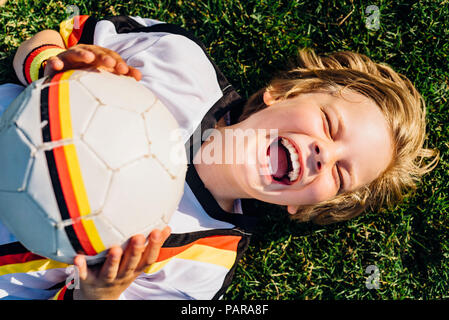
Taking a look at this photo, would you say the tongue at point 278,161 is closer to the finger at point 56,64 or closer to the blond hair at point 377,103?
the blond hair at point 377,103

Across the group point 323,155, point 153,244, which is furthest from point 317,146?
point 153,244

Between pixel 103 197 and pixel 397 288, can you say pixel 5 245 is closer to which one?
pixel 103 197

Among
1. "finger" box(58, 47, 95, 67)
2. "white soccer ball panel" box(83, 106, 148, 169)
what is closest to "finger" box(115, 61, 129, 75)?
"finger" box(58, 47, 95, 67)

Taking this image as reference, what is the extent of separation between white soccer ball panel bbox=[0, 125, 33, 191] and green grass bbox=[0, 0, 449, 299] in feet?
6.14

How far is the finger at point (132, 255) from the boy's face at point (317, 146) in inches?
→ 31.5

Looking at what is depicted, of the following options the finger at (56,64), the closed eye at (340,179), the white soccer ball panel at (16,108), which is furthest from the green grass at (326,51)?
the white soccer ball panel at (16,108)

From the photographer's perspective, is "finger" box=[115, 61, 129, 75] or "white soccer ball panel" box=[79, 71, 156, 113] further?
"finger" box=[115, 61, 129, 75]

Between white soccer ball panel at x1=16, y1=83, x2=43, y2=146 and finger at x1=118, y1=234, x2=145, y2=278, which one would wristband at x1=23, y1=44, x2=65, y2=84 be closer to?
white soccer ball panel at x1=16, y1=83, x2=43, y2=146

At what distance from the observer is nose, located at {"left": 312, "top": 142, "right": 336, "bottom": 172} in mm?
2080

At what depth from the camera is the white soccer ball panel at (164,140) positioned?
1541 millimetres

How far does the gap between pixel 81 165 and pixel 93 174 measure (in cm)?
6

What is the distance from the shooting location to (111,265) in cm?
176

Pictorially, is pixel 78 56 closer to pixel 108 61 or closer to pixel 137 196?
pixel 108 61

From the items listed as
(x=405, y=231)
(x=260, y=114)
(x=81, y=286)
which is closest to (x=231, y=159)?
(x=260, y=114)
